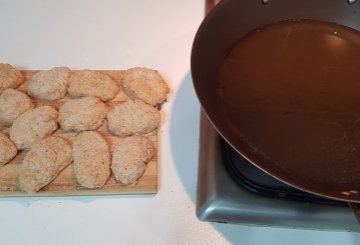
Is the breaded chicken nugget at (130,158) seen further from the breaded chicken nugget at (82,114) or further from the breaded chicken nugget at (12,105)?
the breaded chicken nugget at (12,105)

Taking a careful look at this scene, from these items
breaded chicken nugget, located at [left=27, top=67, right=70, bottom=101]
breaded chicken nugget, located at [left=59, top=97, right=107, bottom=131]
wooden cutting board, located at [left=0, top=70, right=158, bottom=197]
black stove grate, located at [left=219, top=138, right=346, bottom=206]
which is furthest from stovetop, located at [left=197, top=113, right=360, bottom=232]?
breaded chicken nugget, located at [left=27, top=67, right=70, bottom=101]

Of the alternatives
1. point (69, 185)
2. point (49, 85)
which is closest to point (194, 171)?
point (69, 185)

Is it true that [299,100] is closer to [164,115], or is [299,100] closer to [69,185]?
[164,115]

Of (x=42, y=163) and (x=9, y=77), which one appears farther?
(x=9, y=77)

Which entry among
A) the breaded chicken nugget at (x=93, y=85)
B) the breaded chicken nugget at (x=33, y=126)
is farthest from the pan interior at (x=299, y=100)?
the breaded chicken nugget at (x=33, y=126)

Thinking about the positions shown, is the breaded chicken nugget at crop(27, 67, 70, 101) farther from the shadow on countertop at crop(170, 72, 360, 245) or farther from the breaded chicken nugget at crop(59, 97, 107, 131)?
the shadow on countertop at crop(170, 72, 360, 245)

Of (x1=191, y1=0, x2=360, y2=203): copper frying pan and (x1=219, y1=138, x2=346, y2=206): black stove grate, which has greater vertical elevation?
(x1=191, y1=0, x2=360, y2=203): copper frying pan

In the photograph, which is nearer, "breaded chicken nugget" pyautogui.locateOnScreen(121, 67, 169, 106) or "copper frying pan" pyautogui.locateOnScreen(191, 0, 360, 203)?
"copper frying pan" pyautogui.locateOnScreen(191, 0, 360, 203)

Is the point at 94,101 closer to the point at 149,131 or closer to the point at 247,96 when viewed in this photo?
the point at 149,131
